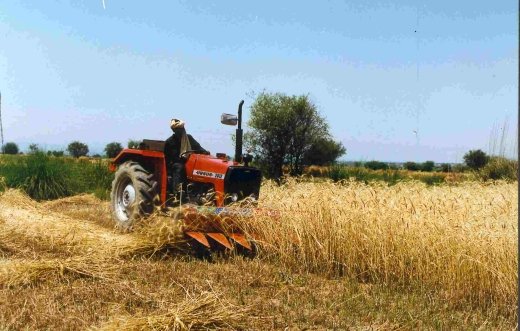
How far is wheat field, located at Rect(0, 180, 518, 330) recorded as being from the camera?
4.87m

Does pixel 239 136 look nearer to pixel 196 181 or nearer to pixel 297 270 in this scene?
pixel 196 181

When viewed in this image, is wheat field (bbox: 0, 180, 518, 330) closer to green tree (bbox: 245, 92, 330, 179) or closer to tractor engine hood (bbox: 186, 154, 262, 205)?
tractor engine hood (bbox: 186, 154, 262, 205)

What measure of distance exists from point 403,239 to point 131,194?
4173mm

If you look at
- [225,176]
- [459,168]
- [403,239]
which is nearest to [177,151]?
[225,176]

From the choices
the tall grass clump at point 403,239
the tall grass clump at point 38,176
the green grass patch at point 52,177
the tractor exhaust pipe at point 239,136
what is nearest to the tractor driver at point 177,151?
the tractor exhaust pipe at point 239,136

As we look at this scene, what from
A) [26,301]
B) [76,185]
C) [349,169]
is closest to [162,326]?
[26,301]

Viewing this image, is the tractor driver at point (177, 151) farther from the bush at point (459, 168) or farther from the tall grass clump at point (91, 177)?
the bush at point (459, 168)

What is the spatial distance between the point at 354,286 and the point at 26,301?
9.93 ft

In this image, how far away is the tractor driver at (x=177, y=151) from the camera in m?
8.12

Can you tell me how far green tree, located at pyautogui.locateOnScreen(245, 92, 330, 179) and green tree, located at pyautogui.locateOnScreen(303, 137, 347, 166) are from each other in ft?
0.61

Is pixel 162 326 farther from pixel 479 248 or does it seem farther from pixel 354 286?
pixel 479 248

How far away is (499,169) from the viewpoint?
59.0 feet

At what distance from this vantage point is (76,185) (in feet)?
53.9

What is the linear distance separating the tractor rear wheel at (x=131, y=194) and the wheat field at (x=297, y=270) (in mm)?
289
